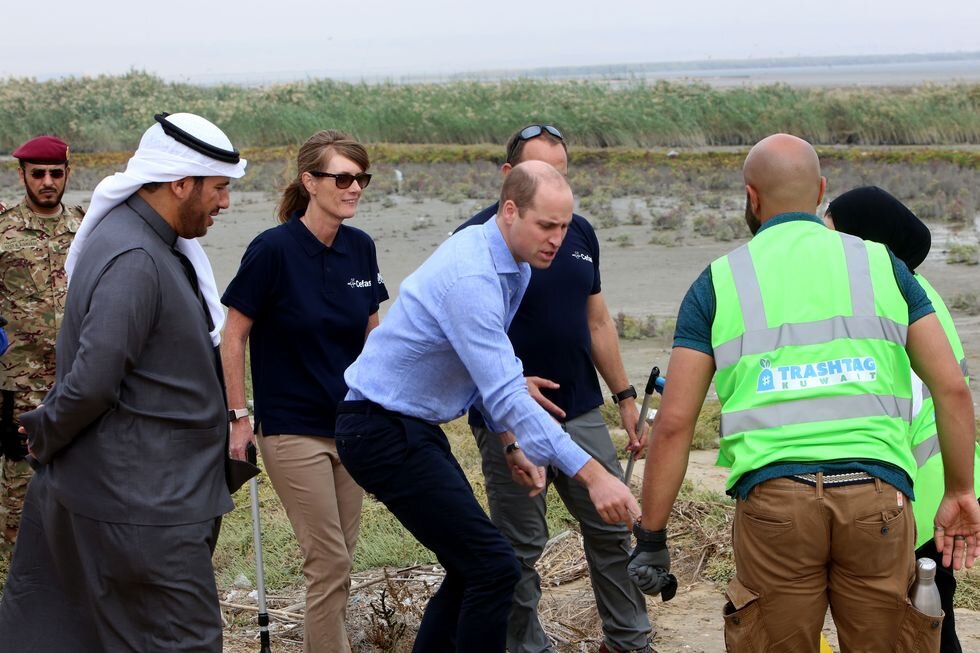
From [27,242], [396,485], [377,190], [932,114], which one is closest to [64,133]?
[377,190]

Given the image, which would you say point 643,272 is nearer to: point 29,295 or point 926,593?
point 29,295

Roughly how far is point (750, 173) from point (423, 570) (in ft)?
9.69

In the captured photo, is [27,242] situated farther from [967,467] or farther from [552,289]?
[967,467]

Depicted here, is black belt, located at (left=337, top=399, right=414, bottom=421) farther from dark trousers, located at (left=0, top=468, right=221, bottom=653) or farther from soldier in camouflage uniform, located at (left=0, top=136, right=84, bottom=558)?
soldier in camouflage uniform, located at (left=0, top=136, right=84, bottom=558)

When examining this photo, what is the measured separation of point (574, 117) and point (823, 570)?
37.1 m

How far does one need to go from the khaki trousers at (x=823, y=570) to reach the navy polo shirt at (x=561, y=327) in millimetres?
1516

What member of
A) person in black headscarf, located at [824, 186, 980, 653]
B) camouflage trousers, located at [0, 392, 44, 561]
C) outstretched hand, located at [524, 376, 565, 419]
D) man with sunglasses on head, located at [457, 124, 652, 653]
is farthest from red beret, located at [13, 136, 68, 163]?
person in black headscarf, located at [824, 186, 980, 653]

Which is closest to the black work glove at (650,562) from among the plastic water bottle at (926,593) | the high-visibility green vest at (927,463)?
the plastic water bottle at (926,593)

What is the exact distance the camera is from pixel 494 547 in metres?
4.01

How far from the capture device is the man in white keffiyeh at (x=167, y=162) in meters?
3.73

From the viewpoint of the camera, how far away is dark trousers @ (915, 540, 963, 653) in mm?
4113

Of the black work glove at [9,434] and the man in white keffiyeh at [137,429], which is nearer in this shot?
the man in white keffiyeh at [137,429]

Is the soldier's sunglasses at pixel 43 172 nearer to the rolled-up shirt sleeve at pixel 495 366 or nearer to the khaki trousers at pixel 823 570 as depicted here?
the rolled-up shirt sleeve at pixel 495 366

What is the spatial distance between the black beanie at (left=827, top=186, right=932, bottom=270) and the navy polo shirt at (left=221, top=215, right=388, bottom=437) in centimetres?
184
